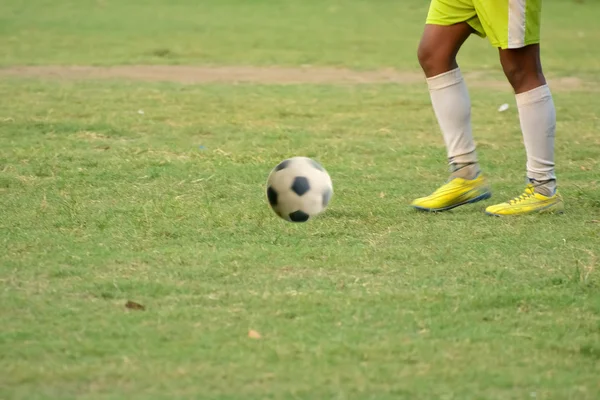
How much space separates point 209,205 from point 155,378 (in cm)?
217

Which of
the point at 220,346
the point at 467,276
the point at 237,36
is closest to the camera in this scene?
the point at 220,346

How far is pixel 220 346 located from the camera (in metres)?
3.14

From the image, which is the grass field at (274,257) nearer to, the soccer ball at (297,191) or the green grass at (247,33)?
the soccer ball at (297,191)

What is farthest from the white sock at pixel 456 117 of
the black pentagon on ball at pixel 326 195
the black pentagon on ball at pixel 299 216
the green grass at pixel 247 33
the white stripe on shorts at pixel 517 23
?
the green grass at pixel 247 33

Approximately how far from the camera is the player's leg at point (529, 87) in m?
4.75

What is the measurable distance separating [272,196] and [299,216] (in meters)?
0.14

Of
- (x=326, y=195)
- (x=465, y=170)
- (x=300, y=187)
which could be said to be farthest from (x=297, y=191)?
(x=465, y=170)

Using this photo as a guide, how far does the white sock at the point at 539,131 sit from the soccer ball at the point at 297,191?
0.99 metres

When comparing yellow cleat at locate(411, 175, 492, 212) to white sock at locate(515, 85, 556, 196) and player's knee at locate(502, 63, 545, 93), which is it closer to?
white sock at locate(515, 85, 556, 196)

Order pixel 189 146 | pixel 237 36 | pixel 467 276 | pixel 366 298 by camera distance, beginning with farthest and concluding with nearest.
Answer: pixel 237 36
pixel 189 146
pixel 467 276
pixel 366 298

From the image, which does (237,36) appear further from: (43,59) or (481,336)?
(481,336)

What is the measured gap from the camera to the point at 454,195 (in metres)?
5.01

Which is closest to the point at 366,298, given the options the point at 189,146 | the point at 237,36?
the point at 189,146

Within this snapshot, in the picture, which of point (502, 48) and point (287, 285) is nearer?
point (287, 285)
